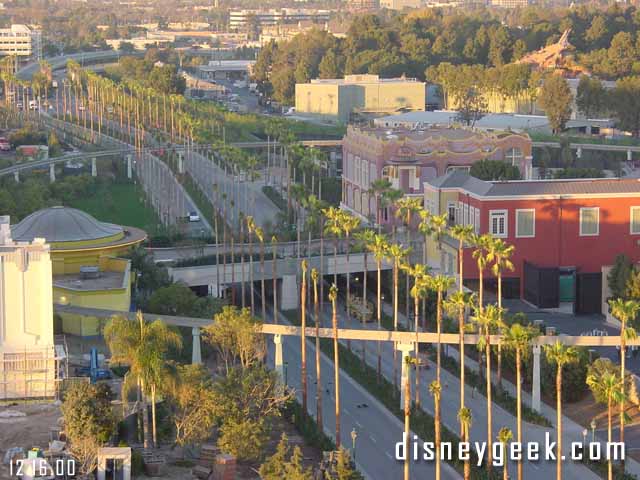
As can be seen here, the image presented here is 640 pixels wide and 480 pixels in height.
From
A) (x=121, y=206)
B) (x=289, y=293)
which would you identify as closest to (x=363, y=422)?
(x=289, y=293)

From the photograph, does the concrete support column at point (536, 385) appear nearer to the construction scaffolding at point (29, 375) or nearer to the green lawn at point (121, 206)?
the construction scaffolding at point (29, 375)

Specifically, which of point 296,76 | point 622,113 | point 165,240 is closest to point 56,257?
point 165,240

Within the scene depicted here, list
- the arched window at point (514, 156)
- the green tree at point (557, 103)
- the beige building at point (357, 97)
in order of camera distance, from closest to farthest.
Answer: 1. the arched window at point (514, 156)
2. the green tree at point (557, 103)
3. the beige building at point (357, 97)

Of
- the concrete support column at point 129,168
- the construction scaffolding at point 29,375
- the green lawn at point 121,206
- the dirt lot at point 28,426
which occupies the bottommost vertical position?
the green lawn at point 121,206

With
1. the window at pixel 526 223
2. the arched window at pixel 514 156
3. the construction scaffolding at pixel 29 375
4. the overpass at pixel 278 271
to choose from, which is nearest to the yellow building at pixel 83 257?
the overpass at pixel 278 271

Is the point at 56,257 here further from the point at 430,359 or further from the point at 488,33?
the point at 488,33

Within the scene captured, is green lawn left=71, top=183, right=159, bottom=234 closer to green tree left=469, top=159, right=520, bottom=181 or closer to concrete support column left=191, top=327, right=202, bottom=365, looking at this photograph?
green tree left=469, top=159, right=520, bottom=181

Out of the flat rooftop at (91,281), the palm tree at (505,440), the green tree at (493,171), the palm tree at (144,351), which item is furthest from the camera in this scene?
the green tree at (493,171)
